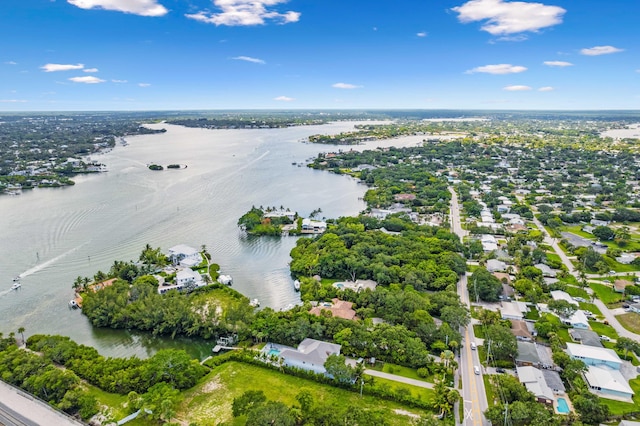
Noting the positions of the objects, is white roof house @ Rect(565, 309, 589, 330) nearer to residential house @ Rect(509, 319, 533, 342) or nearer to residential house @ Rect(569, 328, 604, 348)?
residential house @ Rect(569, 328, 604, 348)

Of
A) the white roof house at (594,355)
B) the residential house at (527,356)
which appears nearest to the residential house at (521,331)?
the residential house at (527,356)

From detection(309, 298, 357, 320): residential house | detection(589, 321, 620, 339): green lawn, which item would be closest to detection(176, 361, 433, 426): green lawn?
detection(309, 298, 357, 320): residential house

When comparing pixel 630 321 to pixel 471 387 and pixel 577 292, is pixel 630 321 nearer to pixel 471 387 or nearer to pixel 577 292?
pixel 577 292

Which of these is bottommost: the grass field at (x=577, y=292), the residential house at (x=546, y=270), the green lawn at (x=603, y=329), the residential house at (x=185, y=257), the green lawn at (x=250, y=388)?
the green lawn at (x=250, y=388)

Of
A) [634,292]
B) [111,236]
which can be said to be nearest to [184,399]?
[111,236]

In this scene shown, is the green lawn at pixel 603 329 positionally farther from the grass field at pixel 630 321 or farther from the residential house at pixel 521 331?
the residential house at pixel 521 331
